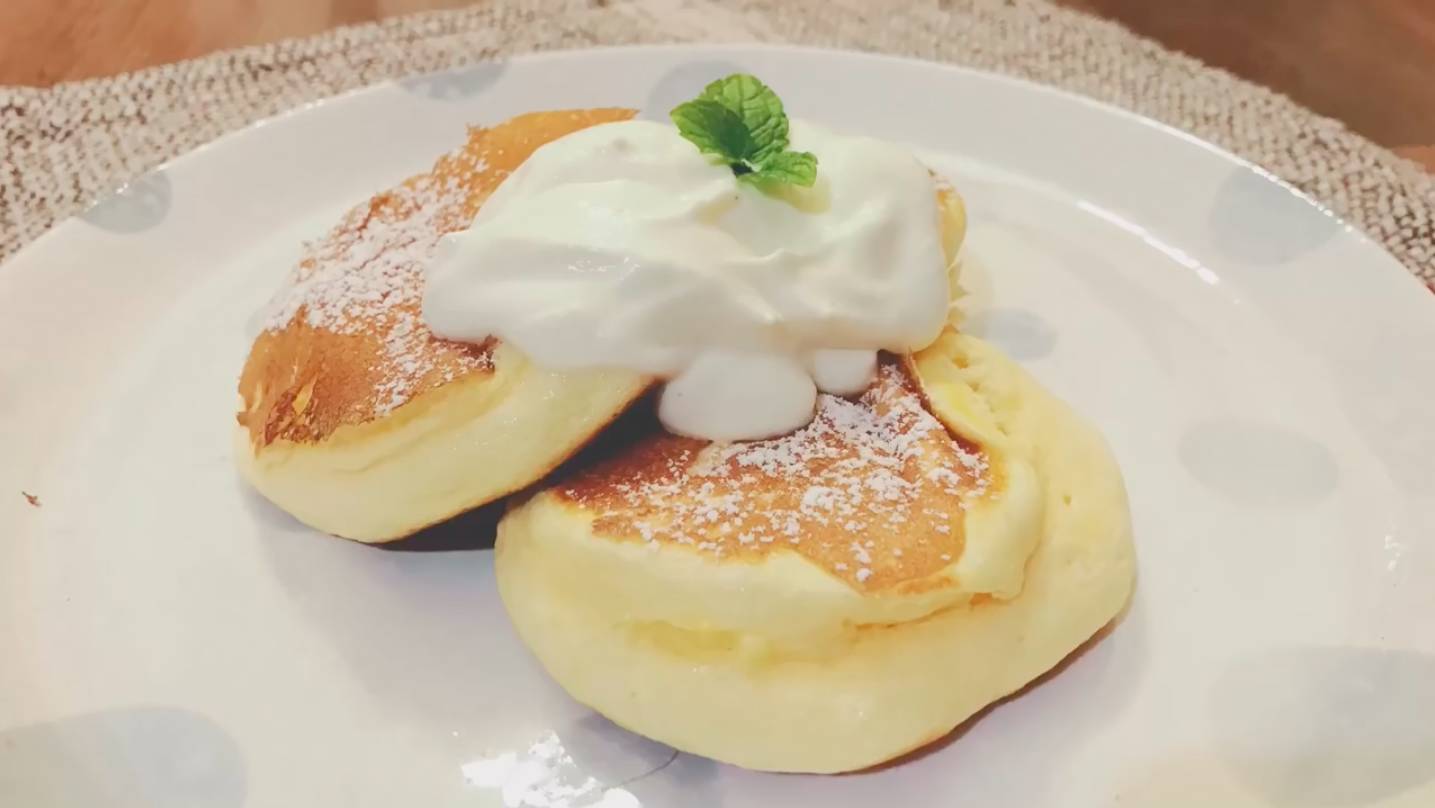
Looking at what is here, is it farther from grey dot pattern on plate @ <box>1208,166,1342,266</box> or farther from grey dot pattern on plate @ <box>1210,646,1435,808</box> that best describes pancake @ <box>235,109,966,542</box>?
grey dot pattern on plate @ <box>1208,166,1342,266</box>

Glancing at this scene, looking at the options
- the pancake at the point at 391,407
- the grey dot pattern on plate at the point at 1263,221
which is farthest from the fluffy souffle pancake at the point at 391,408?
the grey dot pattern on plate at the point at 1263,221

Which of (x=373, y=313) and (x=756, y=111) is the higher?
(x=756, y=111)

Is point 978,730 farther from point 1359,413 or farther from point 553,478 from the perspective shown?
point 1359,413

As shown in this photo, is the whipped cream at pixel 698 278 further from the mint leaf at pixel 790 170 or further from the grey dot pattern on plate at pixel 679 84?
the grey dot pattern on plate at pixel 679 84

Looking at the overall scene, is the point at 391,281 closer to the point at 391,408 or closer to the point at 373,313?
the point at 373,313

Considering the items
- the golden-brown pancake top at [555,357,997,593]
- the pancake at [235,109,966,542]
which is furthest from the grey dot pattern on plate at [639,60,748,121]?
the golden-brown pancake top at [555,357,997,593]

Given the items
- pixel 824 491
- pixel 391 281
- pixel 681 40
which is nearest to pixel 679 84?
pixel 681 40

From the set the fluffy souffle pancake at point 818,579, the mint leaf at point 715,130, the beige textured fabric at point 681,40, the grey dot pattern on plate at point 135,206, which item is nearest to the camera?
the fluffy souffle pancake at point 818,579
